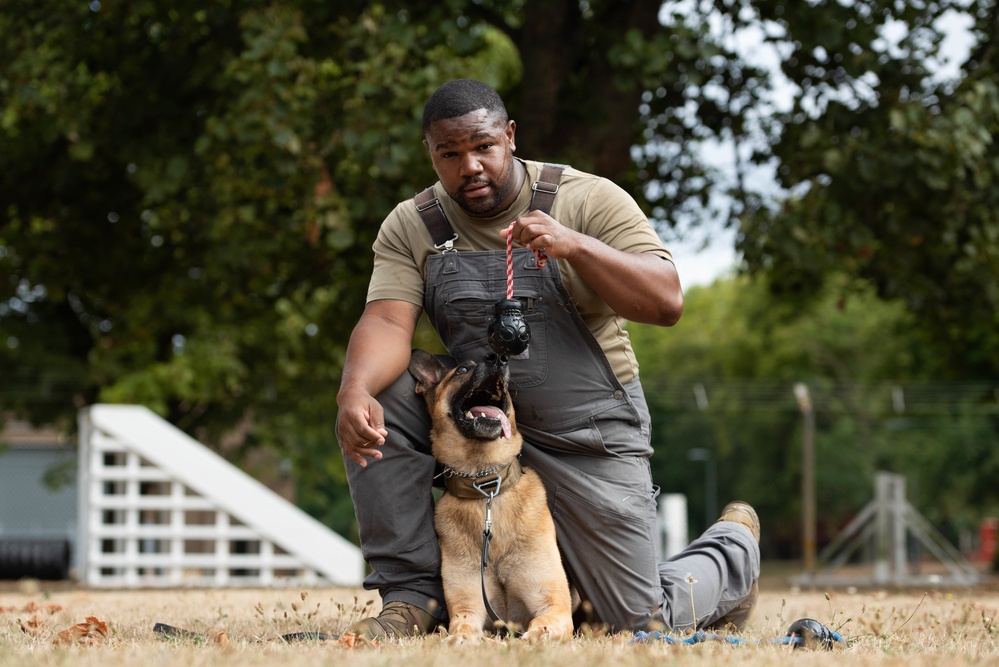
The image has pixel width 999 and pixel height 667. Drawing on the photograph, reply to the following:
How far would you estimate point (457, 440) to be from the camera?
4160mm

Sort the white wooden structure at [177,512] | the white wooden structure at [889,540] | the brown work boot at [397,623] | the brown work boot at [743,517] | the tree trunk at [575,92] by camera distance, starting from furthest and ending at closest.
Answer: the white wooden structure at [889,540] → the white wooden structure at [177,512] → the tree trunk at [575,92] → the brown work boot at [743,517] → the brown work boot at [397,623]

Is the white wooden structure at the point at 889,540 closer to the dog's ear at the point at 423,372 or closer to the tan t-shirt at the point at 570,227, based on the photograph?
the tan t-shirt at the point at 570,227

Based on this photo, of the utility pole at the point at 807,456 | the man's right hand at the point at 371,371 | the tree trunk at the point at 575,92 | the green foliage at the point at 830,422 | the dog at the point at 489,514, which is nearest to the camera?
the man's right hand at the point at 371,371

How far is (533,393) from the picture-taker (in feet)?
13.8

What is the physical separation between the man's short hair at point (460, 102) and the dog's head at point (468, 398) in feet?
2.92

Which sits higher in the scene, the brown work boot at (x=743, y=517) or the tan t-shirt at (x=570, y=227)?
the tan t-shirt at (x=570, y=227)

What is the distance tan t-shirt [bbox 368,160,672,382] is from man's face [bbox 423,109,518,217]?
110 millimetres

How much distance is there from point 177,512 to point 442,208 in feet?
23.6

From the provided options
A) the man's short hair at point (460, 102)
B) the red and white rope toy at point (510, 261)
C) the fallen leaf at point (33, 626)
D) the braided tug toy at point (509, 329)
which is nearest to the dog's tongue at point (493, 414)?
the braided tug toy at point (509, 329)

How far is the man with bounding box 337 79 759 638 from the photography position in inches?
164

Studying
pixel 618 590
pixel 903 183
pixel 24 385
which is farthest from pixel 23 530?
pixel 618 590

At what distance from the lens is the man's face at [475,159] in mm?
4121

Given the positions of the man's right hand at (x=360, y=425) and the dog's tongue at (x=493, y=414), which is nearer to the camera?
the man's right hand at (x=360, y=425)

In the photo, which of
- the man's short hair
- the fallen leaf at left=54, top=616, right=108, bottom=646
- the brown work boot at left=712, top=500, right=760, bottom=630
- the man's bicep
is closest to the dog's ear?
the man's bicep
